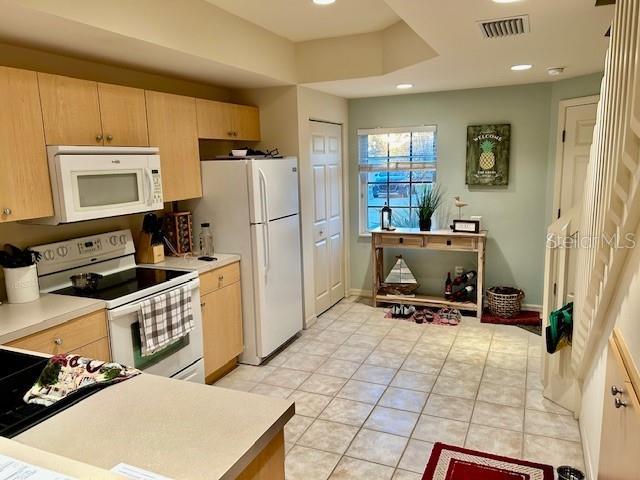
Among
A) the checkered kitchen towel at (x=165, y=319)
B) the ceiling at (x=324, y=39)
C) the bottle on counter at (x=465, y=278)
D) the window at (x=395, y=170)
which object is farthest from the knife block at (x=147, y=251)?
the bottle on counter at (x=465, y=278)

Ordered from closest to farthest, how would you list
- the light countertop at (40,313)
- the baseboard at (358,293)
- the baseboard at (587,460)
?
the light countertop at (40,313) → the baseboard at (587,460) → the baseboard at (358,293)

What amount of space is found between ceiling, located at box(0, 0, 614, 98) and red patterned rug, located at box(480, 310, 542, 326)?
2.25 metres

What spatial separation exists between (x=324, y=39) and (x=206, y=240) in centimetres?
194

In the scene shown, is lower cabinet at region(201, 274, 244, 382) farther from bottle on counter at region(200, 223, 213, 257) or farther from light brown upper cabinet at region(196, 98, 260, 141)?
light brown upper cabinet at region(196, 98, 260, 141)

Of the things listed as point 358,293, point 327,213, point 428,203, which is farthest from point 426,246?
point 358,293

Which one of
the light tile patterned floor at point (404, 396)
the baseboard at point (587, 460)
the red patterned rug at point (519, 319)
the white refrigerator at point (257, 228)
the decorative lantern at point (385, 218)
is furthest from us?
the decorative lantern at point (385, 218)

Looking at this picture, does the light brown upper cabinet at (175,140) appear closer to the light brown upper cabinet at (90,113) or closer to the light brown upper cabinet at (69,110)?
the light brown upper cabinet at (90,113)

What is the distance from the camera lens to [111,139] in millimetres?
2824

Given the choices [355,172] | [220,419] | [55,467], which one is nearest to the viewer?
[55,467]

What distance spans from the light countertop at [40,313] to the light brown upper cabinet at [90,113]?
2.75ft

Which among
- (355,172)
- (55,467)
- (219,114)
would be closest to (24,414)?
(55,467)

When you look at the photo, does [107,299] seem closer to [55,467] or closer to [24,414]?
[24,414]

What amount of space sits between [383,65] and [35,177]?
263cm

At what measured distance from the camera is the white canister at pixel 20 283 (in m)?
2.46
